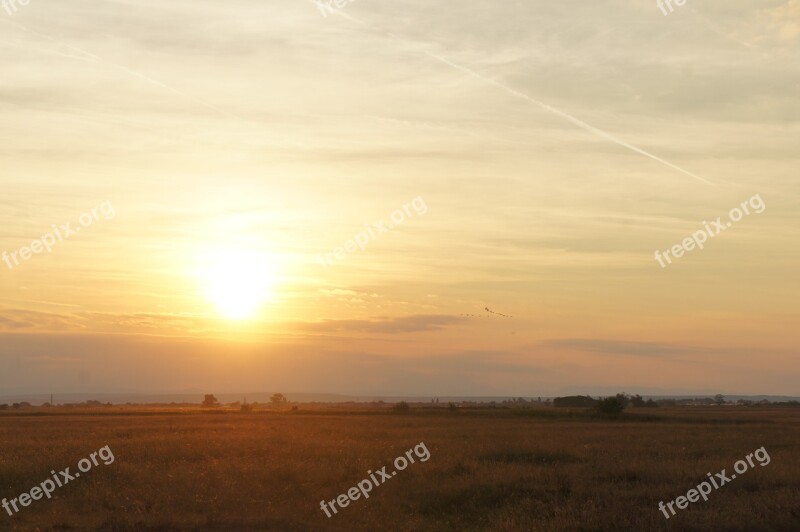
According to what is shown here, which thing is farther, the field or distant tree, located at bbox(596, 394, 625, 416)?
distant tree, located at bbox(596, 394, 625, 416)

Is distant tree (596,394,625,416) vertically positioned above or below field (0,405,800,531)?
above

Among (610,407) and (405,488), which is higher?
(610,407)

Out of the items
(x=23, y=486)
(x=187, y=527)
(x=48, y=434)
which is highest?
(x=48, y=434)

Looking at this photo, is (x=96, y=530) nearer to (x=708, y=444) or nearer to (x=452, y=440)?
(x=452, y=440)

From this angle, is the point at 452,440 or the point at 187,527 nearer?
the point at 187,527

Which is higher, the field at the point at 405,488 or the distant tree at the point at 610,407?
the distant tree at the point at 610,407

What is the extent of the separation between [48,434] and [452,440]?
27.5 metres

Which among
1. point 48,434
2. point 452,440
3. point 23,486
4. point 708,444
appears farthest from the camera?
point 48,434

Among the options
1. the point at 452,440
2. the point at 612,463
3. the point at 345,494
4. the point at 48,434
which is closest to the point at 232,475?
the point at 345,494

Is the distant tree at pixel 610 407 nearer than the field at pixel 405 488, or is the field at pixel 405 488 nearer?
the field at pixel 405 488

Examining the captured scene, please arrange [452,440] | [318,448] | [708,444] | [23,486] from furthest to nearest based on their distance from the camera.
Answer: [452,440] → [708,444] → [318,448] → [23,486]

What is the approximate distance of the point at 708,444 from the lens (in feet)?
145

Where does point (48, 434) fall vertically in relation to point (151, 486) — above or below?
above

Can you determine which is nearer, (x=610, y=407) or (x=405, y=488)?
(x=405, y=488)
